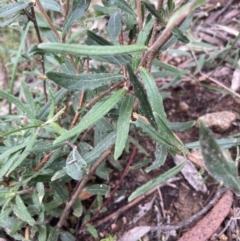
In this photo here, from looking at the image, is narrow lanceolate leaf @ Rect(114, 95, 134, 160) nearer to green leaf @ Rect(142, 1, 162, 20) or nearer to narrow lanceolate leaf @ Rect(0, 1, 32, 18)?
green leaf @ Rect(142, 1, 162, 20)

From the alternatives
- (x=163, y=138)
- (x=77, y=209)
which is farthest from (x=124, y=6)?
(x=77, y=209)

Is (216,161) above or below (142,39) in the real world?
below

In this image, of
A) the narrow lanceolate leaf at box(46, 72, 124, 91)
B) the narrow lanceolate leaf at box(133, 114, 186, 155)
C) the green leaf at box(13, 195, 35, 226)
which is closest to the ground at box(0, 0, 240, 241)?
the green leaf at box(13, 195, 35, 226)

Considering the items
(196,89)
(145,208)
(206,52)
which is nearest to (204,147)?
(145,208)

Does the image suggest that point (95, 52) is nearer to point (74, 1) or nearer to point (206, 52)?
point (74, 1)

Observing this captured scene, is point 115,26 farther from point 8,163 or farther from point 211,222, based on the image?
point 211,222

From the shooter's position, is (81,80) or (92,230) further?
(92,230)
